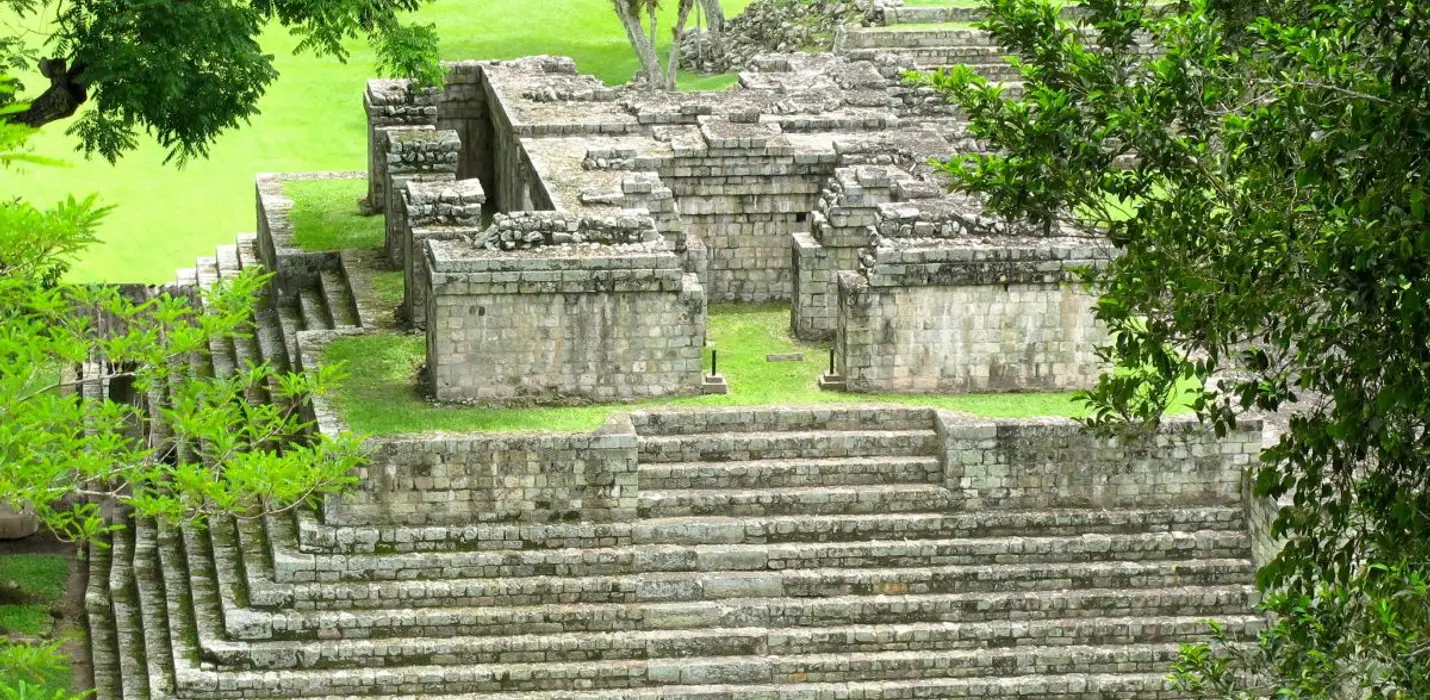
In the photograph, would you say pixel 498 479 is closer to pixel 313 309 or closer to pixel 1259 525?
pixel 313 309

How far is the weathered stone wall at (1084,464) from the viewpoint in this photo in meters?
24.1

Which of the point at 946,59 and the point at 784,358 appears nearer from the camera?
the point at 784,358

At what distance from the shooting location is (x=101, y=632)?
2472cm

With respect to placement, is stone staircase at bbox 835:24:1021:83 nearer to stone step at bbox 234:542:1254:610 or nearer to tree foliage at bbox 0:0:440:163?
tree foliage at bbox 0:0:440:163

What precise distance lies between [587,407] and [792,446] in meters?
2.04

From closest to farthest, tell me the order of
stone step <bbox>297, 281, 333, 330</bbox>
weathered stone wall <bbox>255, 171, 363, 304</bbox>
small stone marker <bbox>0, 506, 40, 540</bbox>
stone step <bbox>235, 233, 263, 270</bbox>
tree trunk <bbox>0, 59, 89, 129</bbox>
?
tree trunk <bbox>0, 59, 89, 129</bbox> → small stone marker <bbox>0, 506, 40, 540</bbox> → stone step <bbox>297, 281, 333, 330</bbox> → weathered stone wall <bbox>255, 171, 363, 304</bbox> → stone step <bbox>235, 233, 263, 270</bbox>

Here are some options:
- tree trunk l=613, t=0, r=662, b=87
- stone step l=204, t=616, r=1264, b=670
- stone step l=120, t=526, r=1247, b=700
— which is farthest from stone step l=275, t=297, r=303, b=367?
tree trunk l=613, t=0, r=662, b=87

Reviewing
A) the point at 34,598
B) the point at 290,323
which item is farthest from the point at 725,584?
the point at 290,323

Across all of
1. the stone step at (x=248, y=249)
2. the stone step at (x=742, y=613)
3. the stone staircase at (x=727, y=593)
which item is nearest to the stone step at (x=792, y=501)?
the stone staircase at (x=727, y=593)

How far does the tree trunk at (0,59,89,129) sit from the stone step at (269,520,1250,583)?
584cm

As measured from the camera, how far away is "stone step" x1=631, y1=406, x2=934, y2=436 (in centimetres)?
2453

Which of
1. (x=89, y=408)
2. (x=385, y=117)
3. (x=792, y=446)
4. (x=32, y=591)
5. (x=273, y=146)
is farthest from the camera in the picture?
(x=273, y=146)

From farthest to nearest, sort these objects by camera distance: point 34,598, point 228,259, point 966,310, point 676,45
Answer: point 676,45
point 228,259
point 34,598
point 966,310

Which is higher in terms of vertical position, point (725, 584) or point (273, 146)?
point (273, 146)
